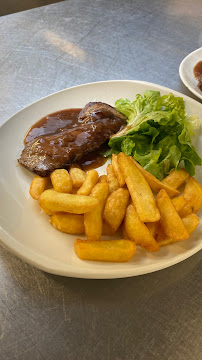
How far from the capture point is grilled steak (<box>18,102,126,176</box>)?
288 centimetres

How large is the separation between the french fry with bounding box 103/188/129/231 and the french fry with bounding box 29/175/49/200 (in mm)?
551

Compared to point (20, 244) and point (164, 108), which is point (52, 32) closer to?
point (164, 108)

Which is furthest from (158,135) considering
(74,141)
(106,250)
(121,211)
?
(106,250)

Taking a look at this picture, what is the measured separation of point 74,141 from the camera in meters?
3.08

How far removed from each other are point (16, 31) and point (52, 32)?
499mm

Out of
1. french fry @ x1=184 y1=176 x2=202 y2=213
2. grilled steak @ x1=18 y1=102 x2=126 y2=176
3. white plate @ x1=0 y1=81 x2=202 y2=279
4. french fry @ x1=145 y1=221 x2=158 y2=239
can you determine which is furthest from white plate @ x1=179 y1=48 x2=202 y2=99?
french fry @ x1=145 y1=221 x2=158 y2=239

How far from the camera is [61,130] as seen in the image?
3.33m

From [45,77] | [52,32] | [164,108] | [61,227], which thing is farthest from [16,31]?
[61,227]

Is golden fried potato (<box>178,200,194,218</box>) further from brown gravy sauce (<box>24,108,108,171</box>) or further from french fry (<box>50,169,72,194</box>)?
brown gravy sauce (<box>24,108,108,171</box>)

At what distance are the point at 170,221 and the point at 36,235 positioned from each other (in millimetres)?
848

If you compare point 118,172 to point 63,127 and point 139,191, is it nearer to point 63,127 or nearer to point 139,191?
point 139,191

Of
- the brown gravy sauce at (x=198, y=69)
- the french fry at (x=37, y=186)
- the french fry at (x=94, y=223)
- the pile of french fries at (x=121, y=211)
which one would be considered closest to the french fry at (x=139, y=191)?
the pile of french fries at (x=121, y=211)

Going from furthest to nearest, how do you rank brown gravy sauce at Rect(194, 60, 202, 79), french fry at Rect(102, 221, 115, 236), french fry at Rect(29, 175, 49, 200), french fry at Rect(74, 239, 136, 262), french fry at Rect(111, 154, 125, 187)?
brown gravy sauce at Rect(194, 60, 202, 79), french fry at Rect(29, 175, 49, 200), french fry at Rect(111, 154, 125, 187), french fry at Rect(102, 221, 115, 236), french fry at Rect(74, 239, 136, 262)

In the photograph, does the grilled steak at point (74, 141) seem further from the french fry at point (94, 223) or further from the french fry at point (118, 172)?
the french fry at point (94, 223)
